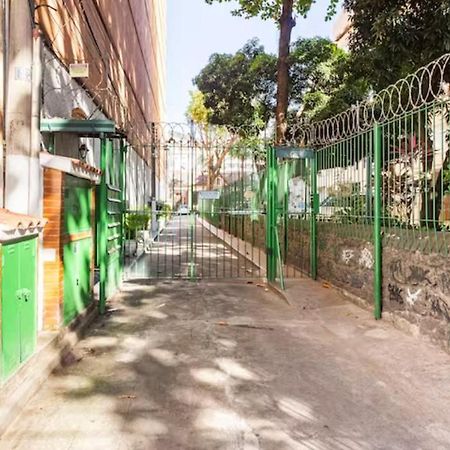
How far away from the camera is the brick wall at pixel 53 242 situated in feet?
16.4

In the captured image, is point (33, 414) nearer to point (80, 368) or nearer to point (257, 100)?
point (80, 368)

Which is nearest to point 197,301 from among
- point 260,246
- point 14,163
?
point 14,163

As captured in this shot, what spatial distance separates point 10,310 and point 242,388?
2017 mm

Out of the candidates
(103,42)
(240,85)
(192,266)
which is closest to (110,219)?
(192,266)

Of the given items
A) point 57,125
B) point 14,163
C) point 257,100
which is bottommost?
point 14,163

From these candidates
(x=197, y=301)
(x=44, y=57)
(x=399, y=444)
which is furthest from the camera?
(x=197, y=301)

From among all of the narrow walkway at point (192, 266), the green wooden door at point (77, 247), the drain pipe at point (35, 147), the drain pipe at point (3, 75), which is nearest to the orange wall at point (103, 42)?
the drain pipe at point (3, 75)

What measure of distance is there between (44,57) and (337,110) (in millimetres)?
11889

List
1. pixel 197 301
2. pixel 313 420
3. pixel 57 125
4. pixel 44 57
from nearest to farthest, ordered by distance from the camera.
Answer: pixel 313 420 → pixel 57 125 → pixel 44 57 → pixel 197 301

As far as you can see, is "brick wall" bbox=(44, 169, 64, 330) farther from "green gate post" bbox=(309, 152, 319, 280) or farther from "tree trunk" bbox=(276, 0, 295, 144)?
"tree trunk" bbox=(276, 0, 295, 144)

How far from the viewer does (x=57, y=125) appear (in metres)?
5.75

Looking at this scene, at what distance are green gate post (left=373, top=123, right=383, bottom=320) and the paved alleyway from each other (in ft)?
1.32

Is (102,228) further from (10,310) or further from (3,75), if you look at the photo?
(10,310)

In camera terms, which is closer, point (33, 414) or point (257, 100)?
point (33, 414)
